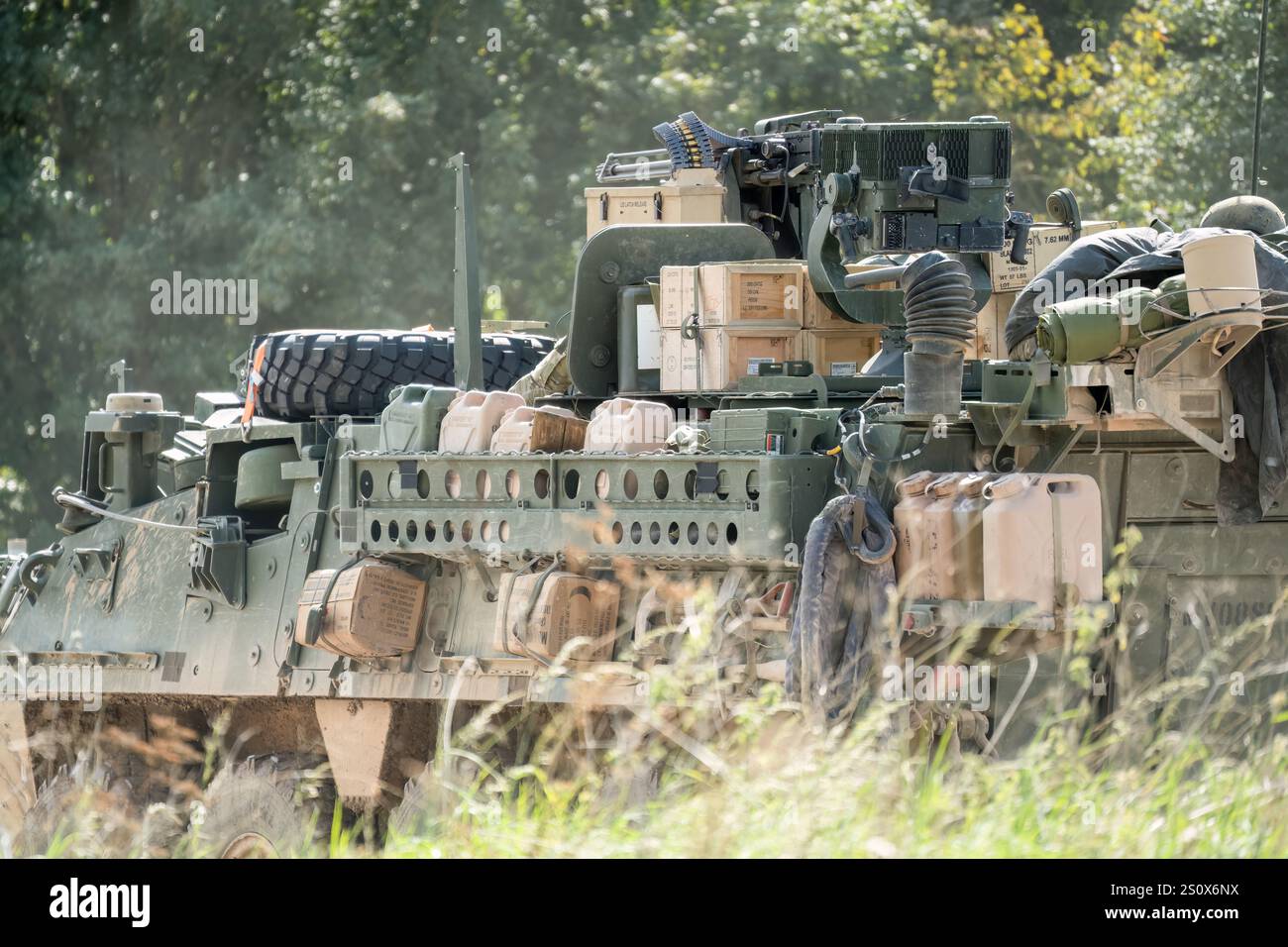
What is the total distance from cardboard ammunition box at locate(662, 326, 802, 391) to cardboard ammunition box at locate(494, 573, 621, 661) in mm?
1109

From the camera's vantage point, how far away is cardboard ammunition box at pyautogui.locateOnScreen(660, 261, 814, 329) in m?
10.1

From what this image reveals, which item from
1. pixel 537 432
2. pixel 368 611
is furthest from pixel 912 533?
pixel 368 611

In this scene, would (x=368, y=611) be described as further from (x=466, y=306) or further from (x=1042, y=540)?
(x=1042, y=540)

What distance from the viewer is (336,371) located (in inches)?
449

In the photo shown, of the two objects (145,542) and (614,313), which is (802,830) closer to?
(614,313)

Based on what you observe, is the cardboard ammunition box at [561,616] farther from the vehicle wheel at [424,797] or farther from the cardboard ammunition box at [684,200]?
the cardboard ammunition box at [684,200]

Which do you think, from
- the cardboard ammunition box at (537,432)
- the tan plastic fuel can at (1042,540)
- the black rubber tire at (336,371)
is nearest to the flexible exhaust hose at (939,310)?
the tan plastic fuel can at (1042,540)

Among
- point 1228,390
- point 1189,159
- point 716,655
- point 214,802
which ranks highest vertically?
point 1189,159

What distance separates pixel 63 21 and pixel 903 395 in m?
21.2

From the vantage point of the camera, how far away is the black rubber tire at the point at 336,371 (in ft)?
37.5

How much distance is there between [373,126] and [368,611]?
55.8ft
